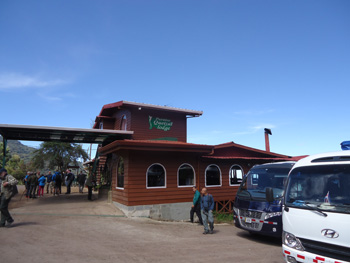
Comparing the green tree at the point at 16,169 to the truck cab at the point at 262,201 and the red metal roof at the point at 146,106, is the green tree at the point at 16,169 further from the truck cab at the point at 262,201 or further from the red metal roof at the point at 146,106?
the truck cab at the point at 262,201

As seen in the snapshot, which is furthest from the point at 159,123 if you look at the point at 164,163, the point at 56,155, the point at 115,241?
the point at 56,155

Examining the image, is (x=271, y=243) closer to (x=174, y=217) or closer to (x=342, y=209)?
(x=342, y=209)

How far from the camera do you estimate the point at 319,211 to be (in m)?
4.54

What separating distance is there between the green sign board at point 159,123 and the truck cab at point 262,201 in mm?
8604

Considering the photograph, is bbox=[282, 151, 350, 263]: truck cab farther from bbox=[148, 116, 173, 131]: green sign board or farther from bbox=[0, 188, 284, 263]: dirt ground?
bbox=[148, 116, 173, 131]: green sign board

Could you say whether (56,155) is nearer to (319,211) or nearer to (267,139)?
(267,139)

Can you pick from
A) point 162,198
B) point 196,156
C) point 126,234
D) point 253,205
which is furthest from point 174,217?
point 253,205

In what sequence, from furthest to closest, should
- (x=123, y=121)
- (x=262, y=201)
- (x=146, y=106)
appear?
(x=123, y=121)
(x=146, y=106)
(x=262, y=201)

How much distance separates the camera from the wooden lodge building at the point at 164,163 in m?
12.5

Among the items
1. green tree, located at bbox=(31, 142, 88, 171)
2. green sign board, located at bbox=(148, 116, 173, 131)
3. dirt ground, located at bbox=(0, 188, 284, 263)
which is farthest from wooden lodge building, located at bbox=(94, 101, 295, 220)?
green tree, located at bbox=(31, 142, 88, 171)

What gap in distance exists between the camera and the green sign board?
17.0 metres

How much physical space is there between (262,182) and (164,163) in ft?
18.4

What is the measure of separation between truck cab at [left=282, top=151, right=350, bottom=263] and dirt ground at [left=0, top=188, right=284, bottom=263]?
6.83 ft

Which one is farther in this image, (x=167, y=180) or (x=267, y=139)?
(x=267, y=139)
